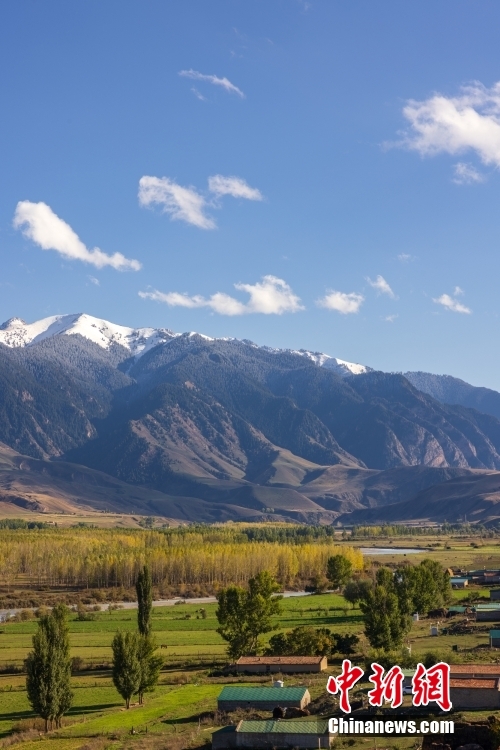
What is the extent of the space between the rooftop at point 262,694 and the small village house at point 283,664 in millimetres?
14239

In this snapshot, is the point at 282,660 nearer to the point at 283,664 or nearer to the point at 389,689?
the point at 283,664

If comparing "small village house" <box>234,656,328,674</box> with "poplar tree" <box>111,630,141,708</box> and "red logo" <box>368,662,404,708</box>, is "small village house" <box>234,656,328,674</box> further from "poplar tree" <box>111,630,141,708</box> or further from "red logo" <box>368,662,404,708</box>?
"red logo" <box>368,662,404,708</box>

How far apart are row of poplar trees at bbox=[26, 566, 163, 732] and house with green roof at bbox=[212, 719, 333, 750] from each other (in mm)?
16829

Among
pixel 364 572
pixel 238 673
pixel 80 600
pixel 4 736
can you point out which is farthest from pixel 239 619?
pixel 364 572

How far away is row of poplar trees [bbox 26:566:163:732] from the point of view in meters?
67.3

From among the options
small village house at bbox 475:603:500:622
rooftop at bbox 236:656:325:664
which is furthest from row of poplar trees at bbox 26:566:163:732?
small village house at bbox 475:603:500:622

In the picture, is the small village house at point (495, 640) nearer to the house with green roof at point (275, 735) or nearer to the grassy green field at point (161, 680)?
the grassy green field at point (161, 680)

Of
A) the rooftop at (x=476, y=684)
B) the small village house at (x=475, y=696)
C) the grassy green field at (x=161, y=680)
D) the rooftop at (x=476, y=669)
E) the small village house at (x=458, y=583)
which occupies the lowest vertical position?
the grassy green field at (x=161, y=680)

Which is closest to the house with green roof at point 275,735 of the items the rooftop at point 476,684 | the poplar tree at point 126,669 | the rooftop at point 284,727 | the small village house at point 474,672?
the rooftop at point 284,727

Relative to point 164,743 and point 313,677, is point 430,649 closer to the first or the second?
point 313,677

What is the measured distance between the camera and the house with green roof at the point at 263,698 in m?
63.2

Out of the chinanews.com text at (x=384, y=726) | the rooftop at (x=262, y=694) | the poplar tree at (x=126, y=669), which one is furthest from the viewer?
the poplar tree at (x=126, y=669)

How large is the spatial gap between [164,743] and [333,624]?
61.8 metres

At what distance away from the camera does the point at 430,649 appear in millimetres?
86875
